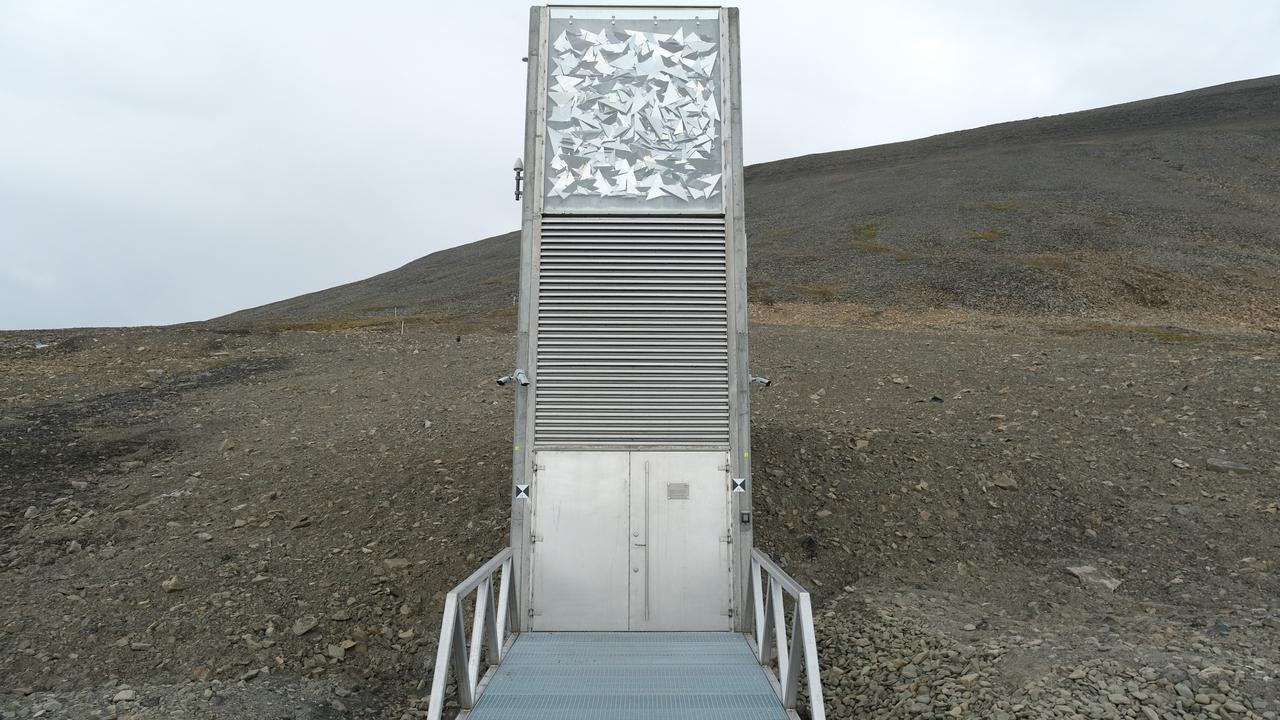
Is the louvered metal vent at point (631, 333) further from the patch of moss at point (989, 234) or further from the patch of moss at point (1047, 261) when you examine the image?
the patch of moss at point (989, 234)

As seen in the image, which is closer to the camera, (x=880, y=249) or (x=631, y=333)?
(x=631, y=333)

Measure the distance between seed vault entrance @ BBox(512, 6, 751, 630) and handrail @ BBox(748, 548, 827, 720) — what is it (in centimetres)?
78

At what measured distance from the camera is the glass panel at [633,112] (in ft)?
31.2

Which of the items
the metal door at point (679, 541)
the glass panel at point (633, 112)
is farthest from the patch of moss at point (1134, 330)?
the metal door at point (679, 541)

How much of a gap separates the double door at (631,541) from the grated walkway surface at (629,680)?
24cm

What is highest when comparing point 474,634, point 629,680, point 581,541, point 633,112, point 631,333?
point 633,112

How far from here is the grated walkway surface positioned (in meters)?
6.32

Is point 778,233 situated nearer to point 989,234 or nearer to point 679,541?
point 989,234

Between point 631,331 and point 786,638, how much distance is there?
3.99 m

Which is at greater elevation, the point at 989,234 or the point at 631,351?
the point at 989,234

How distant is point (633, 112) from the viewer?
9.73 m

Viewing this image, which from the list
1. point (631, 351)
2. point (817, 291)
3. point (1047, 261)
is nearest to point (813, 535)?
point (631, 351)

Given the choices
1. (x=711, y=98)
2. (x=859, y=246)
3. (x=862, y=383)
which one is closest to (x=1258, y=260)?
(x=859, y=246)

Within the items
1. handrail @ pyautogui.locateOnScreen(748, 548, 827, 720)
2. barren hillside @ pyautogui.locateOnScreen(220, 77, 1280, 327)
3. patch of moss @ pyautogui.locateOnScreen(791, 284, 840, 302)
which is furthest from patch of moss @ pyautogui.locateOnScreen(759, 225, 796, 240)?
handrail @ pyautogui.locateOnScreen(748, 548, 827, 720)
